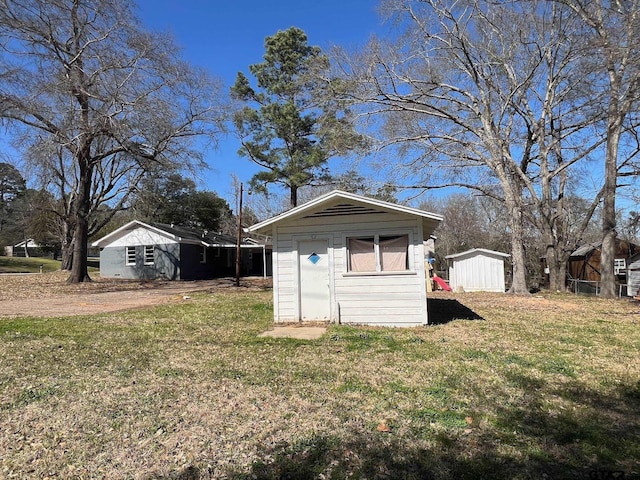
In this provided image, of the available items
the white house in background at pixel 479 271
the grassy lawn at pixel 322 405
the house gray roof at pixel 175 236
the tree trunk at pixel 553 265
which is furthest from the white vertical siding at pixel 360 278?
the house gray roof at pixel 175 236

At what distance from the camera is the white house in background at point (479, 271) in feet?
62.7

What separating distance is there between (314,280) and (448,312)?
4.01 m

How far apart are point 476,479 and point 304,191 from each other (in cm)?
3057

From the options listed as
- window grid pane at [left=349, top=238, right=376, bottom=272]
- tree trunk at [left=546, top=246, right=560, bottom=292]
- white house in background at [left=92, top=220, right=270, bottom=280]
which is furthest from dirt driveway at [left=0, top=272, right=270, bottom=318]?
tree trunk at [left=546, top=246, right=560, bottom=292]

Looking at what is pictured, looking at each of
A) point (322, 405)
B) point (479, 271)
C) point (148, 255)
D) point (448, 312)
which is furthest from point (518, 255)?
point (148, 255)

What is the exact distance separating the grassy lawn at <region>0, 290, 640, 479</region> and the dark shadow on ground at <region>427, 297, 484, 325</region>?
1.74m

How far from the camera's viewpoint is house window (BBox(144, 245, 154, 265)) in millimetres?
26661

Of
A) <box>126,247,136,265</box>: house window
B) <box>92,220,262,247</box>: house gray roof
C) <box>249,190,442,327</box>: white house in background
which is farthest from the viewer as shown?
<box>126,247,136,265</box>: house window

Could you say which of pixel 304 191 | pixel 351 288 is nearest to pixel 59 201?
pixel 304 191

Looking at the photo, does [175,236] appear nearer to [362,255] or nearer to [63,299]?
[63,299]

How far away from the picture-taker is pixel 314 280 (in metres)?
9.10

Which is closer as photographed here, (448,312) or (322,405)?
(322,405)

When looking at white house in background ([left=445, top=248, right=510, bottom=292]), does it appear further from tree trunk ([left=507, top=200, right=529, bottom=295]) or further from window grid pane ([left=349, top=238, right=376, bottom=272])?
window grid pane ([left=349, top=238, right=376, bottom=272])

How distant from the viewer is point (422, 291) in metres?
8.58
